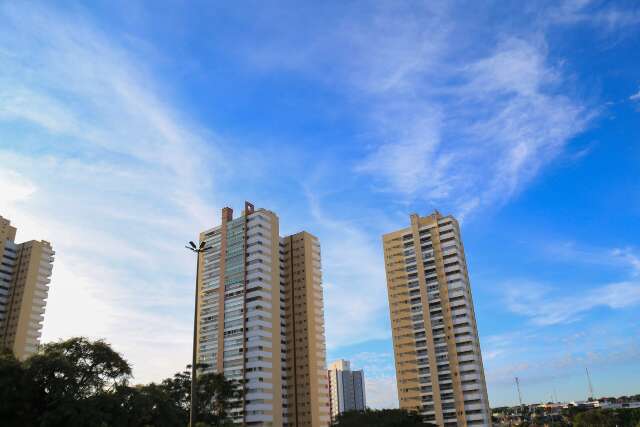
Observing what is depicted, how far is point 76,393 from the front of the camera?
51219mm

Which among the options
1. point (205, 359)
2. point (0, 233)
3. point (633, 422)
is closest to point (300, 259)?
point (205, 359)

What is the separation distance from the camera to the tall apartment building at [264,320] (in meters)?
102

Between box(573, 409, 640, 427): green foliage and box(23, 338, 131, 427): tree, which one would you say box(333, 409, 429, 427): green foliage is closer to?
box(23, 338, 131, 427): tree

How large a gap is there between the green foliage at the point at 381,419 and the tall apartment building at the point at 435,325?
17336 millimetres

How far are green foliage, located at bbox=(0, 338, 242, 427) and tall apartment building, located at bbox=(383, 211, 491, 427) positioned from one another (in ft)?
212

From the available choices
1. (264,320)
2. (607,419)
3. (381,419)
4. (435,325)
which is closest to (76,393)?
(381,419)

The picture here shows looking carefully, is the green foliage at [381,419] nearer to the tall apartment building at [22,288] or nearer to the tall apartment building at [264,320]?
the tall apartment building at [264,320]

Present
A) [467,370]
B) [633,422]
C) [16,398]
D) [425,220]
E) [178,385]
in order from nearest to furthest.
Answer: [16,398]
[178,385]
[467,370]
[425,220]
[633,422]

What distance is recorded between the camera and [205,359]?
357ft

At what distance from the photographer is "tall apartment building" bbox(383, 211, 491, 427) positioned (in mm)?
105688

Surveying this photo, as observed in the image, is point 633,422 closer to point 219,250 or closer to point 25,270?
point 219,250

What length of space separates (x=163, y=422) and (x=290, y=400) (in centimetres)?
5860

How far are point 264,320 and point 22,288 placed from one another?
65869 mm

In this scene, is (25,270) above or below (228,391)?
above
